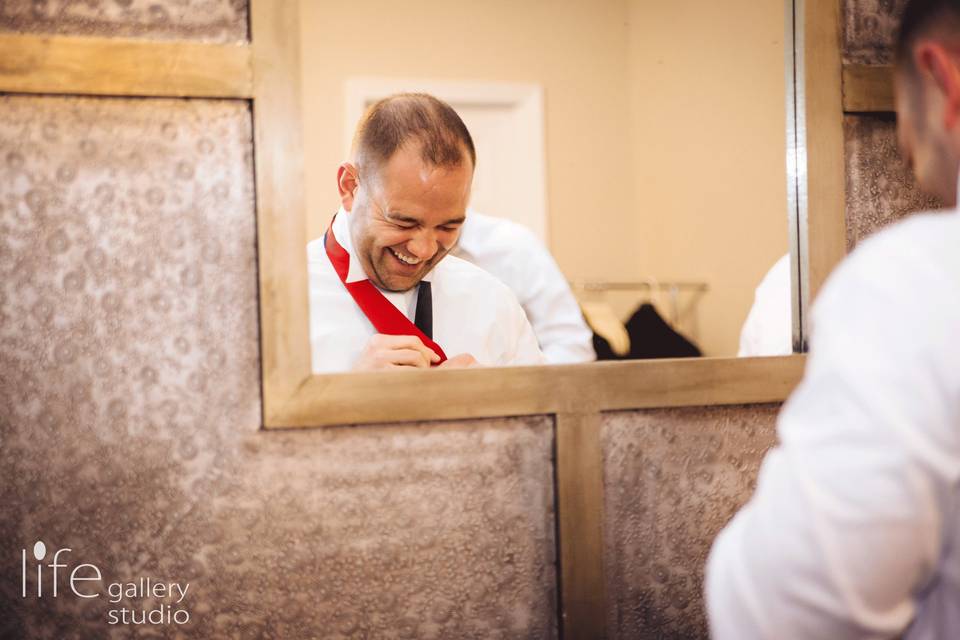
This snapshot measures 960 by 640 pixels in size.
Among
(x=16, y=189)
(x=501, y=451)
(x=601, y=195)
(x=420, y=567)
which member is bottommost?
(x=420, y=567)

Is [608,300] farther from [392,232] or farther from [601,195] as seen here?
[392,232]

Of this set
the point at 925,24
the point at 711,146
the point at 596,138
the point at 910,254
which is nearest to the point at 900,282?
the point at 910,254

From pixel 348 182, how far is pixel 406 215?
20 centimetres

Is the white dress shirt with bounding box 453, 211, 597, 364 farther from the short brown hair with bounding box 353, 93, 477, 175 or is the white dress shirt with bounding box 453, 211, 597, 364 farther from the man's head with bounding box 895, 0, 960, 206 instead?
the man's head with bounding box 895, 0, 960, 206

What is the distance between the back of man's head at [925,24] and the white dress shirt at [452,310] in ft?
3.78

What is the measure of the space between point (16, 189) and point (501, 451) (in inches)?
28.9

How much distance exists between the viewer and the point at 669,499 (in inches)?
52.1

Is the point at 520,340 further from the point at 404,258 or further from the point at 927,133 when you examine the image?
the point at 927,133

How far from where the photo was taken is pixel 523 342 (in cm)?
208

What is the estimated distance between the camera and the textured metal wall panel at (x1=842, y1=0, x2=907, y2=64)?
1373mm

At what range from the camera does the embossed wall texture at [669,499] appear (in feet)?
4.25

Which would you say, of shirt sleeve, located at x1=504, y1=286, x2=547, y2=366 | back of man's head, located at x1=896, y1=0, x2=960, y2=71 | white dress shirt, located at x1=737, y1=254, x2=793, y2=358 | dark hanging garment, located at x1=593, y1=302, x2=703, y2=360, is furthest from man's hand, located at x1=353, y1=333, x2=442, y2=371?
dark hanging garment, located at x1=593, y1=302, x2=703, y2=360

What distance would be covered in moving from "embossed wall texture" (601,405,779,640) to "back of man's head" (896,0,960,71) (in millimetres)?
645

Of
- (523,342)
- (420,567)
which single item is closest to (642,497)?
(420,567)
